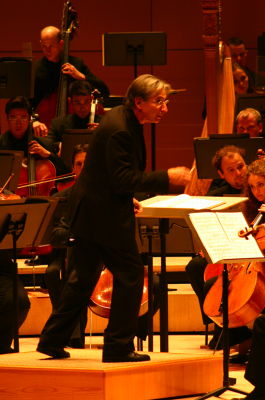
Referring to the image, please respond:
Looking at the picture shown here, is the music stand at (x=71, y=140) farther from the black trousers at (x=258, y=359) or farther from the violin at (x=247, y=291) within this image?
the black trousers at (x=258, y=359)

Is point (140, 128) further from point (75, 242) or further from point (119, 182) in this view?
point (75, 242)

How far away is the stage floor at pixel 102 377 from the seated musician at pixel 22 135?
79.4 inches

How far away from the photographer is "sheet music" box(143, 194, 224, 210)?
3529 mm

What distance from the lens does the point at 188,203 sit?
3582mm

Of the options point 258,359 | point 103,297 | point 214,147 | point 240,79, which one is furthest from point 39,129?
point 258,359

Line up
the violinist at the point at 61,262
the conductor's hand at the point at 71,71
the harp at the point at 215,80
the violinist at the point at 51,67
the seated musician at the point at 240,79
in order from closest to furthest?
the violinist at the point at 61,262, the harp at the point at 215,80, the conductor's hand at the point at 71,71, the violinist at the point at 51,67, the seated musician at the point at 240,79

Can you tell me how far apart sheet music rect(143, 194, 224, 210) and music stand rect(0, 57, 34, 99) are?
261 centimetres

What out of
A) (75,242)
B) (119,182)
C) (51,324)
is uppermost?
(119,182)

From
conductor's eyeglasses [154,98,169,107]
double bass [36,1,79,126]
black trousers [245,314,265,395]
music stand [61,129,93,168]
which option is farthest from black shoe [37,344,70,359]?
double bass [36,1,79,126]

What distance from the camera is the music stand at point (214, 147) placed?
16.7ft

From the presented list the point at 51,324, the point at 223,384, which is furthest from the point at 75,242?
the point at 223,384

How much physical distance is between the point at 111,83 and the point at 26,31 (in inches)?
33.4

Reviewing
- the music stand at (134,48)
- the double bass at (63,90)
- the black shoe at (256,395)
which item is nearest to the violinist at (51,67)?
the double bass at (63,90)

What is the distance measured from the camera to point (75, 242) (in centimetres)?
355
